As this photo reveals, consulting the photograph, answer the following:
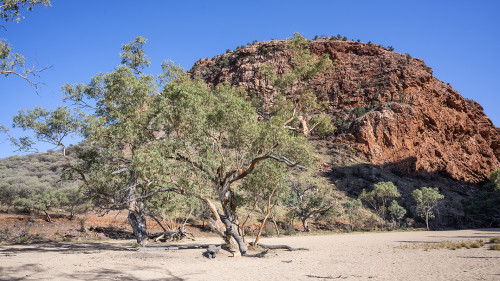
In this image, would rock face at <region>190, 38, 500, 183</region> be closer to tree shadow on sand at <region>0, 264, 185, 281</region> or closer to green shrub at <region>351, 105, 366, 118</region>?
green shrub at <region>351, 105, 366, 118</region>

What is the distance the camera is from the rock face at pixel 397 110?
68750 mm

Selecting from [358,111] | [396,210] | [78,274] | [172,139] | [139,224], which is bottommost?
[78,274]

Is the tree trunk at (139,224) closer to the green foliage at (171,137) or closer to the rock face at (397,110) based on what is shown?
the green foliage at (171,137)

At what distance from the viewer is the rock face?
68.8 metres

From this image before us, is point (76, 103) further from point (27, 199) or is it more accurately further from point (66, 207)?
point (66, 207)

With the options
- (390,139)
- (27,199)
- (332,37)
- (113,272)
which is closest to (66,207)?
(27,199)

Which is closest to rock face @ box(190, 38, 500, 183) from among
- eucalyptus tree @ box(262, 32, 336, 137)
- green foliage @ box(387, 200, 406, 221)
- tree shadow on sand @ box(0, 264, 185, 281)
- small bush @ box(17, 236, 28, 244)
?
green foliage @ box(387, 200, 406, 221)

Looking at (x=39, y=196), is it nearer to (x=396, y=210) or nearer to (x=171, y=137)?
(x=171, y=137)

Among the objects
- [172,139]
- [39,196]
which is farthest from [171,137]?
[39,196]

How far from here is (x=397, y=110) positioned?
73.2 metres

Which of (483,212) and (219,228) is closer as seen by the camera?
(219,228)

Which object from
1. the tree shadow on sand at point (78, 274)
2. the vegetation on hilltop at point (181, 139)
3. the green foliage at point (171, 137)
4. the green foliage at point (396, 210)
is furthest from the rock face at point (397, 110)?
the tree shadow on sand at point (78, 274)

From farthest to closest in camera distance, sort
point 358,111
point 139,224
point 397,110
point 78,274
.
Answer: point 358,111, point 397,110, point 139,224, point 78,274

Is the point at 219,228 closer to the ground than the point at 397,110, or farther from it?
closer to the ground
